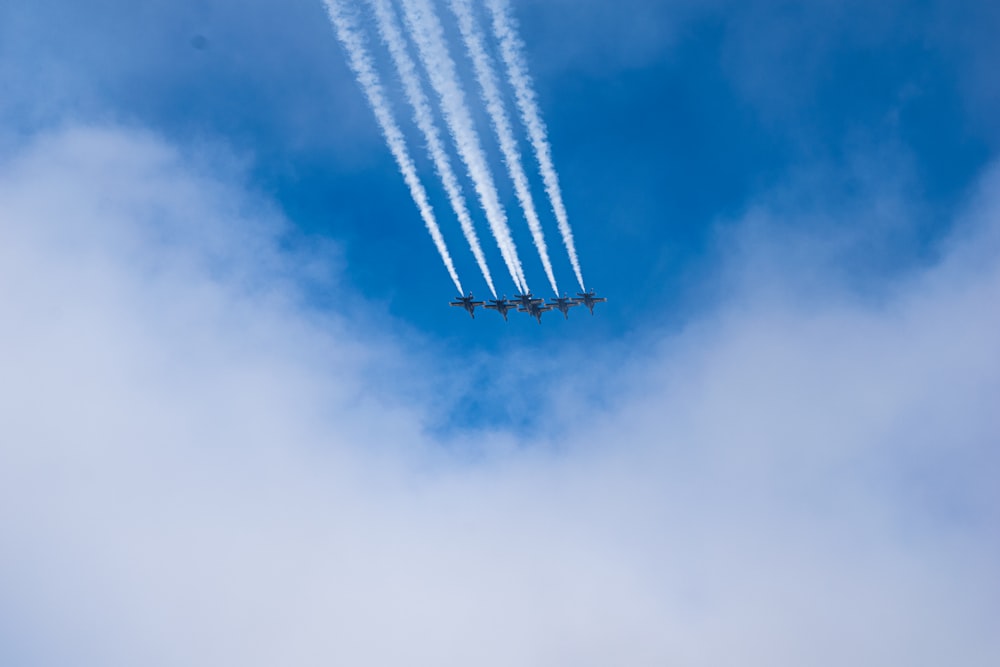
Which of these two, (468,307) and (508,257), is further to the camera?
(468,307)

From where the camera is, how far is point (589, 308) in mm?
57812

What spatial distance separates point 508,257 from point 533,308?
17.5m

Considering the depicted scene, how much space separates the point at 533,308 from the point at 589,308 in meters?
5.24

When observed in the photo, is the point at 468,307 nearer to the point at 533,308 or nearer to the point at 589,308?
the point at 533,308

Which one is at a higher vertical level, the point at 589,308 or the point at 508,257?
the point at 589,308

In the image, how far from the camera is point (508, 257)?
3869 centimetres

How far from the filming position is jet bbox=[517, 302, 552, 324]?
182ft

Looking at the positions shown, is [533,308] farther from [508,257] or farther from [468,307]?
[508,257]

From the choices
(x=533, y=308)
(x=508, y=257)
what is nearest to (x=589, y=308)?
(x=533, y=308)

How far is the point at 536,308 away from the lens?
56156 mm

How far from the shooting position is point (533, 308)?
55.8m

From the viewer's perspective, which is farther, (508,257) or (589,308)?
(589,308)

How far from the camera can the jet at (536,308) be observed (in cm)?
5556

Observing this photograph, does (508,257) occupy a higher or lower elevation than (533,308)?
lower
